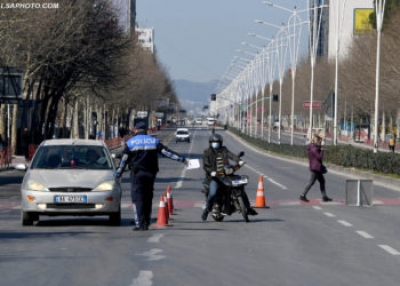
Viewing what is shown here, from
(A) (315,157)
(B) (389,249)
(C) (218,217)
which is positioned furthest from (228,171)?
(A) (315,157)

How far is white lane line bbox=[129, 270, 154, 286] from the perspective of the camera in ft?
39.7

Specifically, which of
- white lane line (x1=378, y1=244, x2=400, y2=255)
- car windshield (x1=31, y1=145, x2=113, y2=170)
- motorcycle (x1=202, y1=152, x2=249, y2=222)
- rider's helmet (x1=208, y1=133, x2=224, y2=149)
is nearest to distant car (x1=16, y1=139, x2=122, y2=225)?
car windshield (x1=31, y1=145, x2=113, y2=170)

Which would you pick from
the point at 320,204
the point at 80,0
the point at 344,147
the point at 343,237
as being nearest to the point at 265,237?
the point at 343,237

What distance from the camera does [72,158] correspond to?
69.9ft

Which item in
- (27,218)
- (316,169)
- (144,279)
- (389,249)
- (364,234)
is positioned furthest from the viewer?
(316,169)

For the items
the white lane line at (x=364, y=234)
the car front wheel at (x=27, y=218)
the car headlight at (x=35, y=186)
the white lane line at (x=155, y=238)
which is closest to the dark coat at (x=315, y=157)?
the white lane line at (x=364, y=234)

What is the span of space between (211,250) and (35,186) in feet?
16.8

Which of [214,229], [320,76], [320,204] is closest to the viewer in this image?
[214,229]

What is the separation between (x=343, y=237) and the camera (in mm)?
18844

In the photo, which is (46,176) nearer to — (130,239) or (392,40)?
(130,239)

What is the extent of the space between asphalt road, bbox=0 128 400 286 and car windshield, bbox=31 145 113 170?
1.06m

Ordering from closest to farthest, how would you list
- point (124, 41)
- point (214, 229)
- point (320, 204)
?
point (214, 229)
point (320, 204)
point (124, 41)

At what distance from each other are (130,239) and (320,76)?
4799 inches

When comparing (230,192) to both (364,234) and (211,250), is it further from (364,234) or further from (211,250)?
(211,250)
